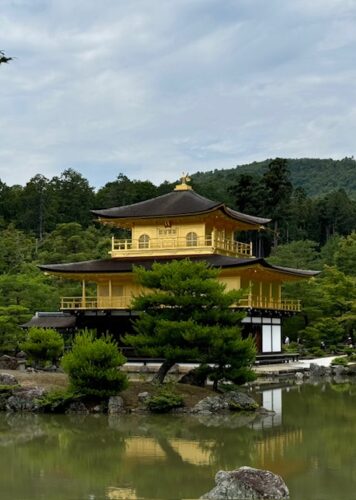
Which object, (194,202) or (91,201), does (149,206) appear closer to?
(194,202)

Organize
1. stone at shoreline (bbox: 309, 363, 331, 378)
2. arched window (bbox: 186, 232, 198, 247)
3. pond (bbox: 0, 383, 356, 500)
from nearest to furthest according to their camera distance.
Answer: pond (bbox: 0, 383, 356, 500), stone at shoreline (bbox: 309, 363, 331, 378), arched window (bbox: 186, 232, 198, 247)

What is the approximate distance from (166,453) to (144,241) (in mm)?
20991

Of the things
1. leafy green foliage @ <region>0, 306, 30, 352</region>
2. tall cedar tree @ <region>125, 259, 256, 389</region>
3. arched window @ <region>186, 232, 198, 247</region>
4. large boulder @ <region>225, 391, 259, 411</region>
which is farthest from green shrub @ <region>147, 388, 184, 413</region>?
arched window @ <region>186, 232, 198, 247</region>

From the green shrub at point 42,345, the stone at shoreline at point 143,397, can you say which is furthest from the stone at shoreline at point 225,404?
the green shrub at point 42,345

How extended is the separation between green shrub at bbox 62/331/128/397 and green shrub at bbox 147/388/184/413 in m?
0.86

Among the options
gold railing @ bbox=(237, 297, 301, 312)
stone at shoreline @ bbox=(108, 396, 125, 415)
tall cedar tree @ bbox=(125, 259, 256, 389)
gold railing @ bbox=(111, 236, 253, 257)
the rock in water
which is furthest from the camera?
gold railing @ bbox=(111, 236, 253, 257)

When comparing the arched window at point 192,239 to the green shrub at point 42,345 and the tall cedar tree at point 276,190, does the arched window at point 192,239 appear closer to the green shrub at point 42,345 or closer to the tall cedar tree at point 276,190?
the green shrub at point 42,345

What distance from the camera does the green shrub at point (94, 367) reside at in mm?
17859

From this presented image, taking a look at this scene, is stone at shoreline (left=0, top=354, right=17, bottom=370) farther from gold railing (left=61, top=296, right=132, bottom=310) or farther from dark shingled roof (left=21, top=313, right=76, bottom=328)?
gold railing (left=61, top=296, right=132, bottom=310)

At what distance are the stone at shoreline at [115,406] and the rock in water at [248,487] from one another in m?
8.62

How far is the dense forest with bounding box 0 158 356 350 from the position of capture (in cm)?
3725

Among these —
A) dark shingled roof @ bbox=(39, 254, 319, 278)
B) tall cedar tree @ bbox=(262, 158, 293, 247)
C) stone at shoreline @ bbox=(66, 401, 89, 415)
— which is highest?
→ tall cedar tree @ bbox=(262, 158, 293, 247)

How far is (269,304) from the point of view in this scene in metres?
32.3

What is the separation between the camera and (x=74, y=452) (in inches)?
547
